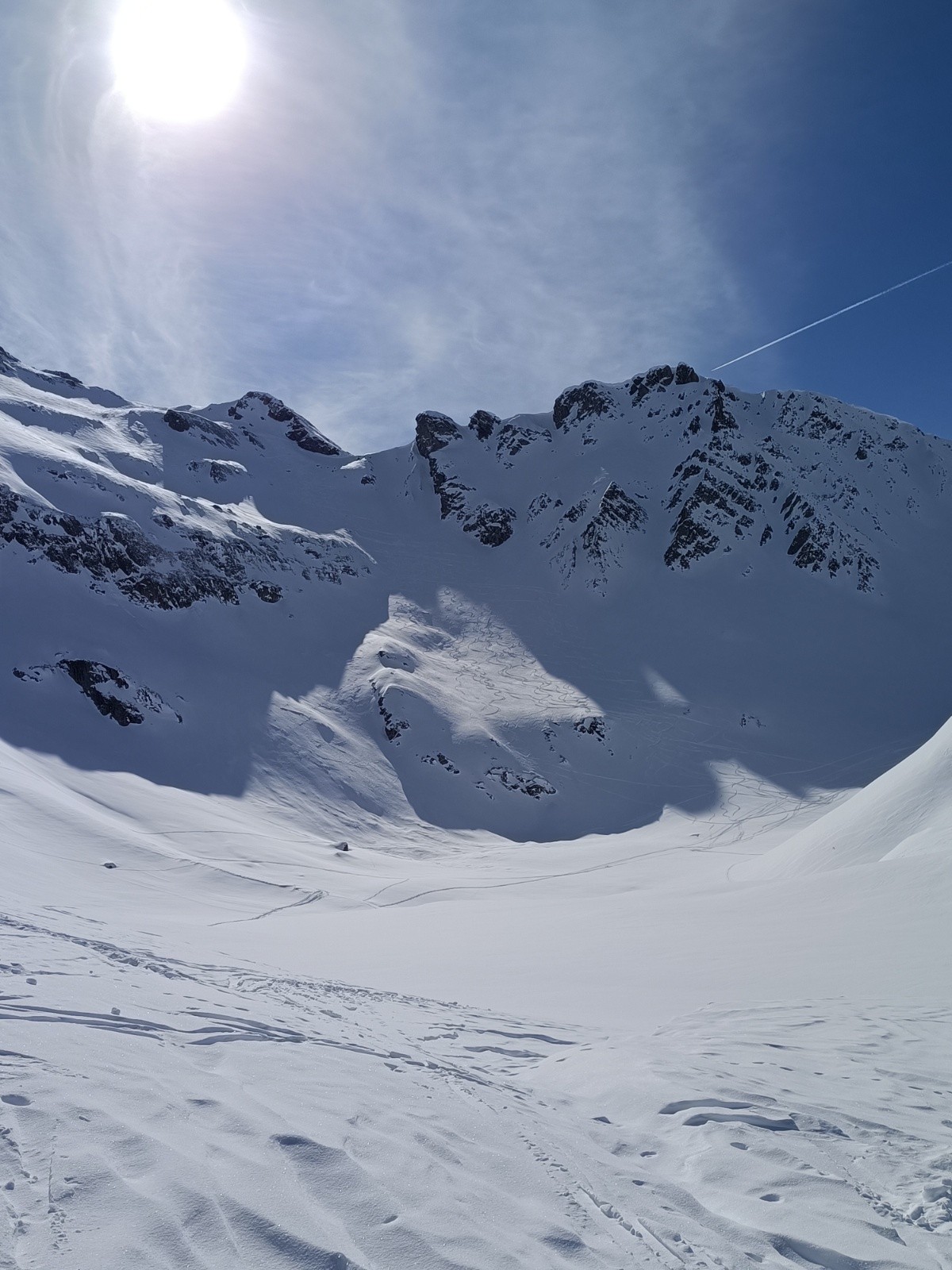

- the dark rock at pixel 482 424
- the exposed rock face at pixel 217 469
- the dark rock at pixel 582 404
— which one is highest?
the dark rock at pixel 582 404

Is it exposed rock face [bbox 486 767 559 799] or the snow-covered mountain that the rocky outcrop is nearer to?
the snow-covered mountain

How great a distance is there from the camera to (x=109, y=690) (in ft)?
132

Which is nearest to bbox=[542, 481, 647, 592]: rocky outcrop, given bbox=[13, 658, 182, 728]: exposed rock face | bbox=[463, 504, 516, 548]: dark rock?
bbox=[463, 504, 516, 548]: dark rock

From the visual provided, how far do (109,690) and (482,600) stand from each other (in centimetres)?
4105

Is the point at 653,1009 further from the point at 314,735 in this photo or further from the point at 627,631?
the point at 627,631

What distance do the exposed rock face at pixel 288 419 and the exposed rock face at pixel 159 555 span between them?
37.1m

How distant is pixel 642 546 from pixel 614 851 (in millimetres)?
53179

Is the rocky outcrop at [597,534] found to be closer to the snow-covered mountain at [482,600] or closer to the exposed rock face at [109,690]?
the snow-covered mountain at [482,600]

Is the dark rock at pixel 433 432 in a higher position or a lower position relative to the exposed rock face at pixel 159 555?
higher

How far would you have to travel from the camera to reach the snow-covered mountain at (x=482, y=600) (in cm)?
4359

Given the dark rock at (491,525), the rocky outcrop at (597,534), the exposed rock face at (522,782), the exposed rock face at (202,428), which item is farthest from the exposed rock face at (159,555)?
the rocky outcrop at (597,534)

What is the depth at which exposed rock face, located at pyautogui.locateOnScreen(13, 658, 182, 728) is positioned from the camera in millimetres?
39031

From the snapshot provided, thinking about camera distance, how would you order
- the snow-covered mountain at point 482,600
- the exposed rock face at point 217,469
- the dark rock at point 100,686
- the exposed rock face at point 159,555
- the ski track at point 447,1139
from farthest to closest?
the exposed rock face at point 217,469 < the exposed rock face at point 159,555 < the snow-covered mountain at point 482,600 < the dark rock at point 100,686 < the ski track at point 447,1139

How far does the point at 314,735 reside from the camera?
4591cm
